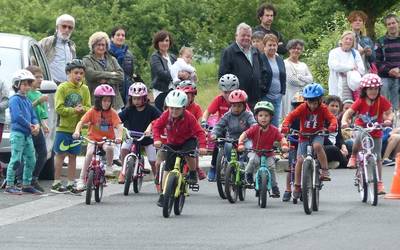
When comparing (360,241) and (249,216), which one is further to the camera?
(249,216)

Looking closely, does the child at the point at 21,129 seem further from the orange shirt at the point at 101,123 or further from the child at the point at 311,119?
the child at the point at 311,119

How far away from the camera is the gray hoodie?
1819 cm

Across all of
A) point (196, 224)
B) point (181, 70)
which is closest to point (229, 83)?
point (181, 70)

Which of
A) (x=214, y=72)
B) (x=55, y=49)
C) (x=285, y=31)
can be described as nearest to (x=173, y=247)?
(x=55, y=49)

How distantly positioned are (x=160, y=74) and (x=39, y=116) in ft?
11.1

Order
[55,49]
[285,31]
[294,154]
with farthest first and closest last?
[285,31], [55,49], [294,154]

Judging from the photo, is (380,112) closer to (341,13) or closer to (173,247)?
(173,247)

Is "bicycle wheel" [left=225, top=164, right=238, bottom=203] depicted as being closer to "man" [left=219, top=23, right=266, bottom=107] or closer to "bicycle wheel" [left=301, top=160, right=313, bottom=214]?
"bicycle wheel" [left=301, top=160, right=313, bottom=214]

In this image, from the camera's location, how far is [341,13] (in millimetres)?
34125

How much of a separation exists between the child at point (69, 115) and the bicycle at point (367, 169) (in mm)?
3609

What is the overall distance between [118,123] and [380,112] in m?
3.25

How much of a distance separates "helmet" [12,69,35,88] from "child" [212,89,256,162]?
2399 millimetres

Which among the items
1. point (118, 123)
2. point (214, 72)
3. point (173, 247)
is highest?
point (214, 72)

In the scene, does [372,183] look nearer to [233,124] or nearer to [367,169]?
[367,169]
